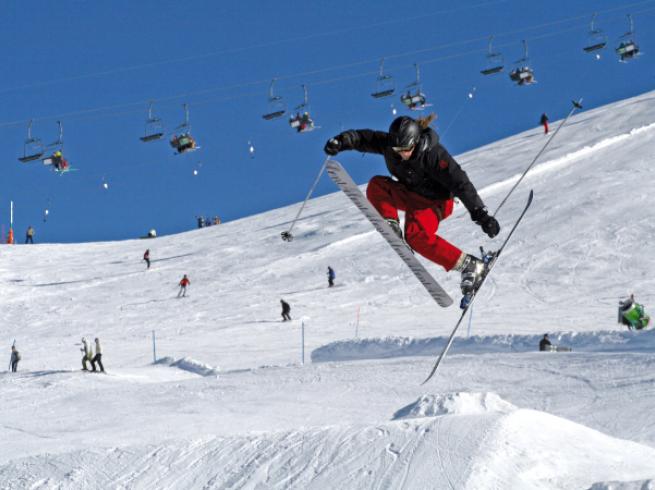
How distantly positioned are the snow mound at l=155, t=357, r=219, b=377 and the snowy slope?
0.07 m

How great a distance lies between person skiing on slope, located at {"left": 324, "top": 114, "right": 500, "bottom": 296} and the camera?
7621 millimetres

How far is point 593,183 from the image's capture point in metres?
45.2

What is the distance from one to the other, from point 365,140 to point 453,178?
0.70 m

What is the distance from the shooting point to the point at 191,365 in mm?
26219

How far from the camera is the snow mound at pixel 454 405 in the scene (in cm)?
1299

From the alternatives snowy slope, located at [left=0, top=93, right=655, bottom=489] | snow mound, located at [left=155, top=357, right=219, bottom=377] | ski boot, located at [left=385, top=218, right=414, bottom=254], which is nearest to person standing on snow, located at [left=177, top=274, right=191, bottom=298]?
snowy slope, located at [left=0, top=93, right=655, bottom=489]

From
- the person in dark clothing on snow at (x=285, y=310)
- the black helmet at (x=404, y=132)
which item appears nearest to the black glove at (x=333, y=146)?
the black helmet at (x=404, y=132)

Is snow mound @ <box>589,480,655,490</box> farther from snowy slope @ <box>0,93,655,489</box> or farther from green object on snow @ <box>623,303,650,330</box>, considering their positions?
green object on snow @ <box>623,303,650,330</box>

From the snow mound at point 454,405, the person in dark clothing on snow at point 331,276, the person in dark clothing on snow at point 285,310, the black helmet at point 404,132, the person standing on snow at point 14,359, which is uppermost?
the person in dark clothing on snow at point 331,276

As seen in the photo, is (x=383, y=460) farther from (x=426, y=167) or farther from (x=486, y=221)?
(x=426, y=167)

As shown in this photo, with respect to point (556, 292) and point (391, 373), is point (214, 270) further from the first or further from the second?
point (391, 373)

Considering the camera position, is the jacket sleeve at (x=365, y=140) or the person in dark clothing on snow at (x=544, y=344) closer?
the jacket sleeve at (x=365, y=140)

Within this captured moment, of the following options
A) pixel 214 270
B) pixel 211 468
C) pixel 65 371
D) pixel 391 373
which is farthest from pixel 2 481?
pixel 214 270

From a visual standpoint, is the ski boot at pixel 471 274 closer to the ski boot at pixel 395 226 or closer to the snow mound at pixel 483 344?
the ski boot at pixel 395 226
